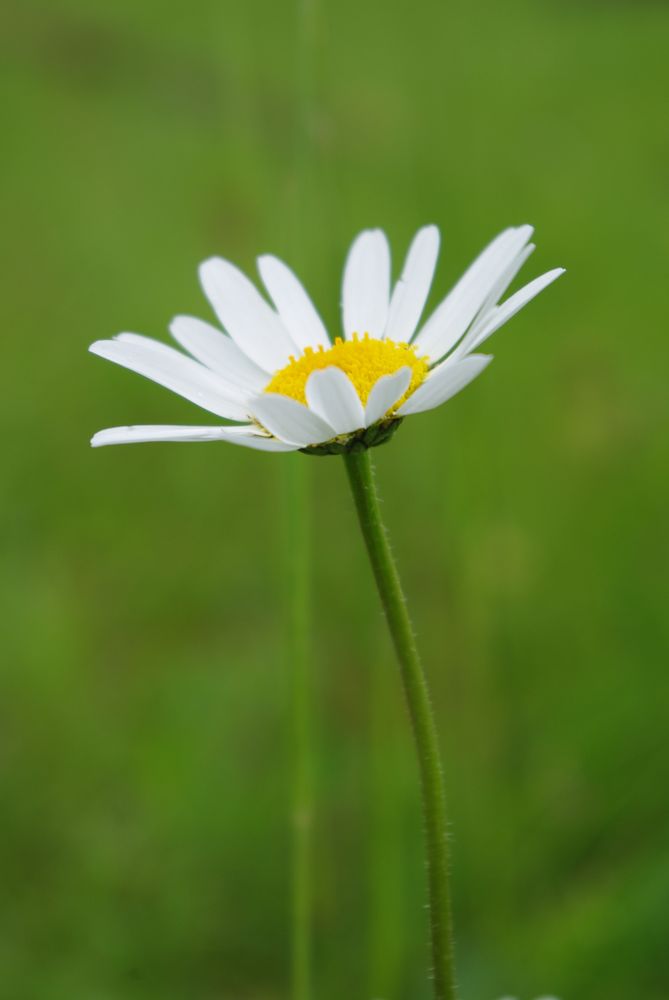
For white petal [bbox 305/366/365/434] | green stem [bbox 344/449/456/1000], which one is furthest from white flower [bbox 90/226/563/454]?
green stem [bbox 344/449/456/1000]

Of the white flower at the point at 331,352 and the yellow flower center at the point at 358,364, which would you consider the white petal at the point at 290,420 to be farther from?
the yellow flower center at the point at 358,364

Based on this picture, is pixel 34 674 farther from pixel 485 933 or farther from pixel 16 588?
pixel 485 933

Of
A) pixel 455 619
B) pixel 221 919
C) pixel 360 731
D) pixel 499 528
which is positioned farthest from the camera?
pixel 499 528

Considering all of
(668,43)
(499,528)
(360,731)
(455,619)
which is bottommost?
(360,731)

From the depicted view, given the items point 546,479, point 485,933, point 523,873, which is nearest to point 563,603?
point 546,479

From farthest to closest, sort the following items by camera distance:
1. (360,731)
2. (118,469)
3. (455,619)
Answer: (118,469)
(455,619)
(360,731)

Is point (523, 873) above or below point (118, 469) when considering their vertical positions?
below

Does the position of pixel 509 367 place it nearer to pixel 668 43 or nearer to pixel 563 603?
pixel 563 603

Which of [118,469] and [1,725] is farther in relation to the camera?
[118,469]
